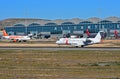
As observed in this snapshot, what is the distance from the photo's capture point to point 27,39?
14300 centimetres

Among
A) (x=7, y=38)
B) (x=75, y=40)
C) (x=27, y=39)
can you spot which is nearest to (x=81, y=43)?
(x=75, y=40)

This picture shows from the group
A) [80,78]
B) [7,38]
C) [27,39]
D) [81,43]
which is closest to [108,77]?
[80,78]

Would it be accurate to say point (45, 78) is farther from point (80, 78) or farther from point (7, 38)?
point (7, 38)

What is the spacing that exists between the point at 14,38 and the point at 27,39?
5266 millimetres

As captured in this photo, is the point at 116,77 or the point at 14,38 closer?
the point at 116,77

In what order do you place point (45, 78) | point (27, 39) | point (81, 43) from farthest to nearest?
point (27, 39) < point (81, 43) < point (45, 78)

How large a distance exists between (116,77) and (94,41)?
70724mm

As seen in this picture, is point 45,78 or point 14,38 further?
point 14,38

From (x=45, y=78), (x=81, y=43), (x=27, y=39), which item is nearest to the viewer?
(x=45, y=78)

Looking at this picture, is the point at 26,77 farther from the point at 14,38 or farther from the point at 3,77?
the point at 14,38

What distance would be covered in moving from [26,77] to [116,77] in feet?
22.8

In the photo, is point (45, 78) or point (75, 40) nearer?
point (45, 78)

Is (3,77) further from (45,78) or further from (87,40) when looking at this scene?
(87,40)

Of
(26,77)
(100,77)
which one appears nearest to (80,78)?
(100,77)
